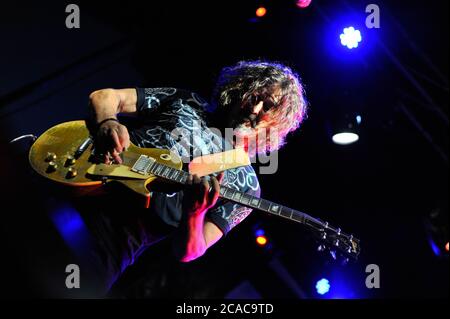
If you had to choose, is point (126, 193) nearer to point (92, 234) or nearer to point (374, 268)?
point (92, 234)

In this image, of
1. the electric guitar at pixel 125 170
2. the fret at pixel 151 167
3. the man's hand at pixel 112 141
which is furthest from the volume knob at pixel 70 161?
the fret at pixel 151 167

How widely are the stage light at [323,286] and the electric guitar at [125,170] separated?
2.06 metres

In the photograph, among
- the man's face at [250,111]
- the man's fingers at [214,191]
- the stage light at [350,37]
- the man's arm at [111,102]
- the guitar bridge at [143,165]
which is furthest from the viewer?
the stage light at [350,37]

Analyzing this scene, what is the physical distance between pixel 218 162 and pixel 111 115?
0.64m

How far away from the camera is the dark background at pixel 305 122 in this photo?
294cm

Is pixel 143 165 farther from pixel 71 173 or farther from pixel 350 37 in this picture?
pixel 350 37

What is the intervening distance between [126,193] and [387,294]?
9.69 ft

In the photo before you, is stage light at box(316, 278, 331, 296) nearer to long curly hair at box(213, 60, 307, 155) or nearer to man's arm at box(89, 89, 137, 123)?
long curly hair at box(213, 60, 307, 155)

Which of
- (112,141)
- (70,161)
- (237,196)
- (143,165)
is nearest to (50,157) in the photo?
(70,161)

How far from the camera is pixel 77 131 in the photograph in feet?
9.06

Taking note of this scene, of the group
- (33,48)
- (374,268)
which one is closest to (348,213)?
(374,268)

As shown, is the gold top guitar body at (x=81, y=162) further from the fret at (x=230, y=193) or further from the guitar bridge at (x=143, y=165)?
the fret at (x=230, y=193)
